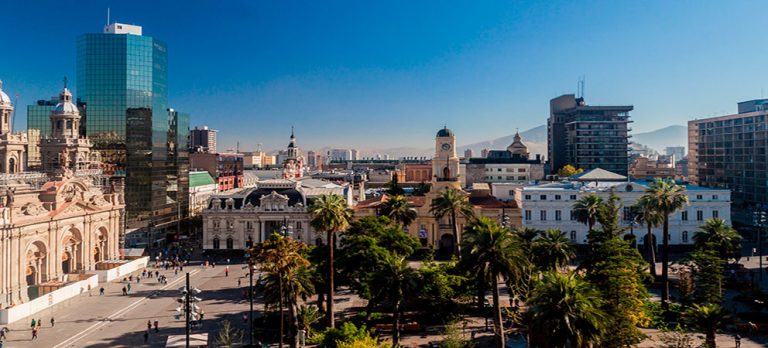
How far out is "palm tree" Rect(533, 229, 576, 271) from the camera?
48125 mm

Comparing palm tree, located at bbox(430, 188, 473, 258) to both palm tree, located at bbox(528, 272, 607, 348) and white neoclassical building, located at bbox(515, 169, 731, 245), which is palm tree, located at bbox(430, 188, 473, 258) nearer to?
white neoclassical building, located at bbox(515, 169, 731, 245)

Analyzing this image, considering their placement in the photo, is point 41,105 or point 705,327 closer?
point 705,327

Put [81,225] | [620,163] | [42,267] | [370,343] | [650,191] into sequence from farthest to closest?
[620,163], [81,225], [42,267], [650,191], [370,343]

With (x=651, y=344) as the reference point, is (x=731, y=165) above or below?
above

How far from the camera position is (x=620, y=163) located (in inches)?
6137

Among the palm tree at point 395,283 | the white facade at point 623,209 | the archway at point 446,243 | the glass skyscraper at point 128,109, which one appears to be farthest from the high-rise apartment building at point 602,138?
the palm tree at point 395,283

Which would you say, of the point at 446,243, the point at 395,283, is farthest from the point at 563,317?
the point at 446,243

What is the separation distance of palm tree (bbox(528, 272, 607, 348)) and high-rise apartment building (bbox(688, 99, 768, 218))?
106379 millimetres

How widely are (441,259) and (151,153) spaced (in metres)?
64.3

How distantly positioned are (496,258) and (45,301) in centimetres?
4826

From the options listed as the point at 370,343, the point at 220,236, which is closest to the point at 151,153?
the point at 220,236

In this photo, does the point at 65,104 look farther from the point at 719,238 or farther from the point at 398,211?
the point at 719,238

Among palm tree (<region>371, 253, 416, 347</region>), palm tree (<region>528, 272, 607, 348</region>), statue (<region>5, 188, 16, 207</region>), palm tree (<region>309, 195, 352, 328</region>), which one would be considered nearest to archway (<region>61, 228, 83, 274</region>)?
statue (<region>5, 188, 16, 207</region>)

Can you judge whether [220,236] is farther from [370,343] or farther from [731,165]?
[731,165]
